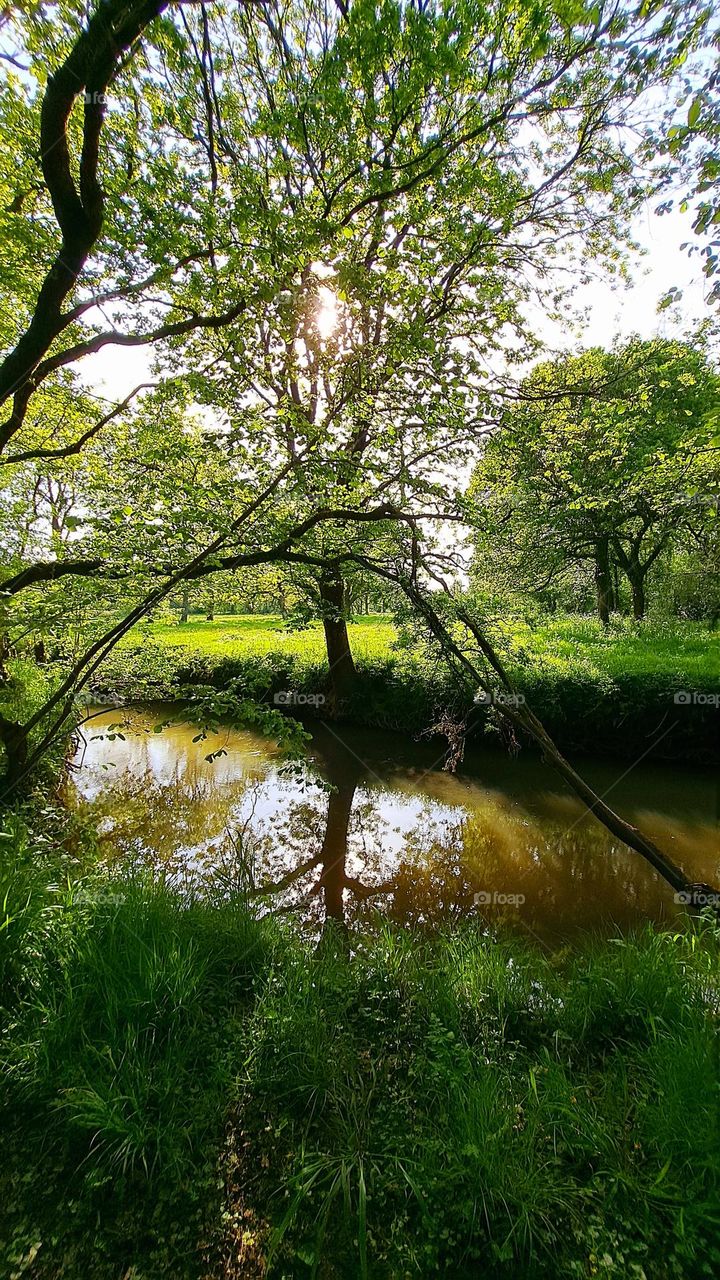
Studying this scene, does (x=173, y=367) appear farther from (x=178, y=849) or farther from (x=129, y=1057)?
(x=178, y=849)

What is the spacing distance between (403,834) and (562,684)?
4.40 metres

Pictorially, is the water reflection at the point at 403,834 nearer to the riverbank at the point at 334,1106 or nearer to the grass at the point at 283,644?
the riverbank at the point at 334,1106

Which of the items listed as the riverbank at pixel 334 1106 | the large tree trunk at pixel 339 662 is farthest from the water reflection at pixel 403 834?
the large tree trunk at pixel 339 662

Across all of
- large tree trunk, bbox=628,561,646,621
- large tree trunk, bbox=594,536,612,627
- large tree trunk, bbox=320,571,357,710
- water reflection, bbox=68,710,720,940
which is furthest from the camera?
large tree trunk, bbox=628,561,646,621

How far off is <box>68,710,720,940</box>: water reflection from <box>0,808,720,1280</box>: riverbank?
4.40 ft

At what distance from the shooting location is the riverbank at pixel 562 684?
6.73 m

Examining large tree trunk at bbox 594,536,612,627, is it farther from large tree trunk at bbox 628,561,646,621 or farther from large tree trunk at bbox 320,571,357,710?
large tree trunk at bbox 320,571,357,710

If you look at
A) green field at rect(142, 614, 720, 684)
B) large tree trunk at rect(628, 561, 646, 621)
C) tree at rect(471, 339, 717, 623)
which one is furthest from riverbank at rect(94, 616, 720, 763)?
large tree trunk at rect(628, 561, 646, 621)

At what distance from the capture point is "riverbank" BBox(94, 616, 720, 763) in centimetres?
673

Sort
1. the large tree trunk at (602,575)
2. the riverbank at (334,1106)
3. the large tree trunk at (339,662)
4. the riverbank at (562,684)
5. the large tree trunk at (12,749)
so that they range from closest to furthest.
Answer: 1. the riverbank at (334,1106)
2. the large tree trunk at (12,749)
3. the riverbank at (562,684)
4. the large tree trunk at (339,662)
5. the large tree trunk at (602,575)

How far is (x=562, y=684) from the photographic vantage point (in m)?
9.02

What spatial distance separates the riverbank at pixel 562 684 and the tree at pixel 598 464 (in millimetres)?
2123

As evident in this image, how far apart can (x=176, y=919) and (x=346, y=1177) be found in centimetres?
191

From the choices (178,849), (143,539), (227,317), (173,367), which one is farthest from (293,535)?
(178,849)
